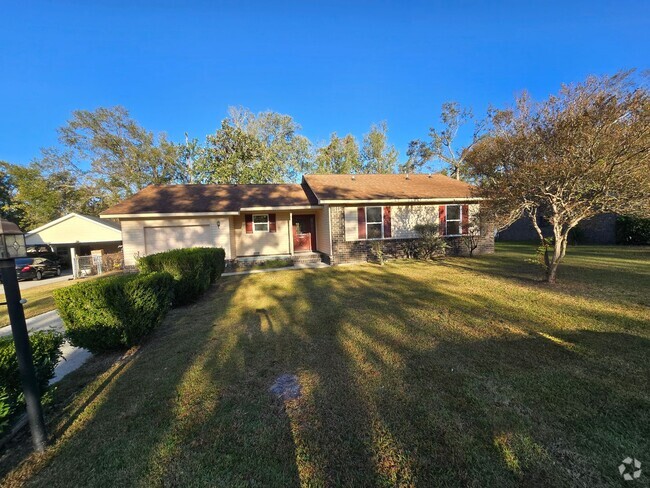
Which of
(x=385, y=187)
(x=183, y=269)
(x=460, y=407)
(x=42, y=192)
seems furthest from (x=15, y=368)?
(x=42, y=192)

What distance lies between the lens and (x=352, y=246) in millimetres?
12391

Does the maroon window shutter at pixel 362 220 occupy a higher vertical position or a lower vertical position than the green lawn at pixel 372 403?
higher

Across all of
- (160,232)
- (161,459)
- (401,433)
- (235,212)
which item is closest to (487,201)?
(401,433)

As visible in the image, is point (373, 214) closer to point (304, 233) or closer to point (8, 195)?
point (304, 233)

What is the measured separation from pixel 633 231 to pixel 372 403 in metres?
19.5

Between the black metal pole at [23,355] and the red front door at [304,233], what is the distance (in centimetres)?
1266

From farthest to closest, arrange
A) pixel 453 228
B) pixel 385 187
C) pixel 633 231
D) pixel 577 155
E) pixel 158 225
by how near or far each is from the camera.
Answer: pixel 633 231
pixel 385 187
pixel 453 228
pixel 158 225
pixel 577 155

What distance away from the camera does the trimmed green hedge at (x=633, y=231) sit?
1399 centimetres

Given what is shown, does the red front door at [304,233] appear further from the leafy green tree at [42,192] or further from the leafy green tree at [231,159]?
the leafy green tree at [42,192]

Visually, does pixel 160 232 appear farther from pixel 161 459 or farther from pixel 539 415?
pixel 539 415

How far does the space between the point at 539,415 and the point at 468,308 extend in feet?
10.3

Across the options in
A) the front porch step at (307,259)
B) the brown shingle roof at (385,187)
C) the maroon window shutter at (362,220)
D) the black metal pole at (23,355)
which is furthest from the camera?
the front porch step at (307,259)

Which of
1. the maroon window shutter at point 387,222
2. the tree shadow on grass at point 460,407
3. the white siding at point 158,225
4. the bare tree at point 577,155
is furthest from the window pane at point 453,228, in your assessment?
the white siding at point 158,225

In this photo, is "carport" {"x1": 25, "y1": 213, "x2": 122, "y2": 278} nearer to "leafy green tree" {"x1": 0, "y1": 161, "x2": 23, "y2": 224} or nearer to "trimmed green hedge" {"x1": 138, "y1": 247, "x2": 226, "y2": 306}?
"trimmed green hedge" {"x1": 138, "y1": 247, "x2": 226, "y2": 306}
